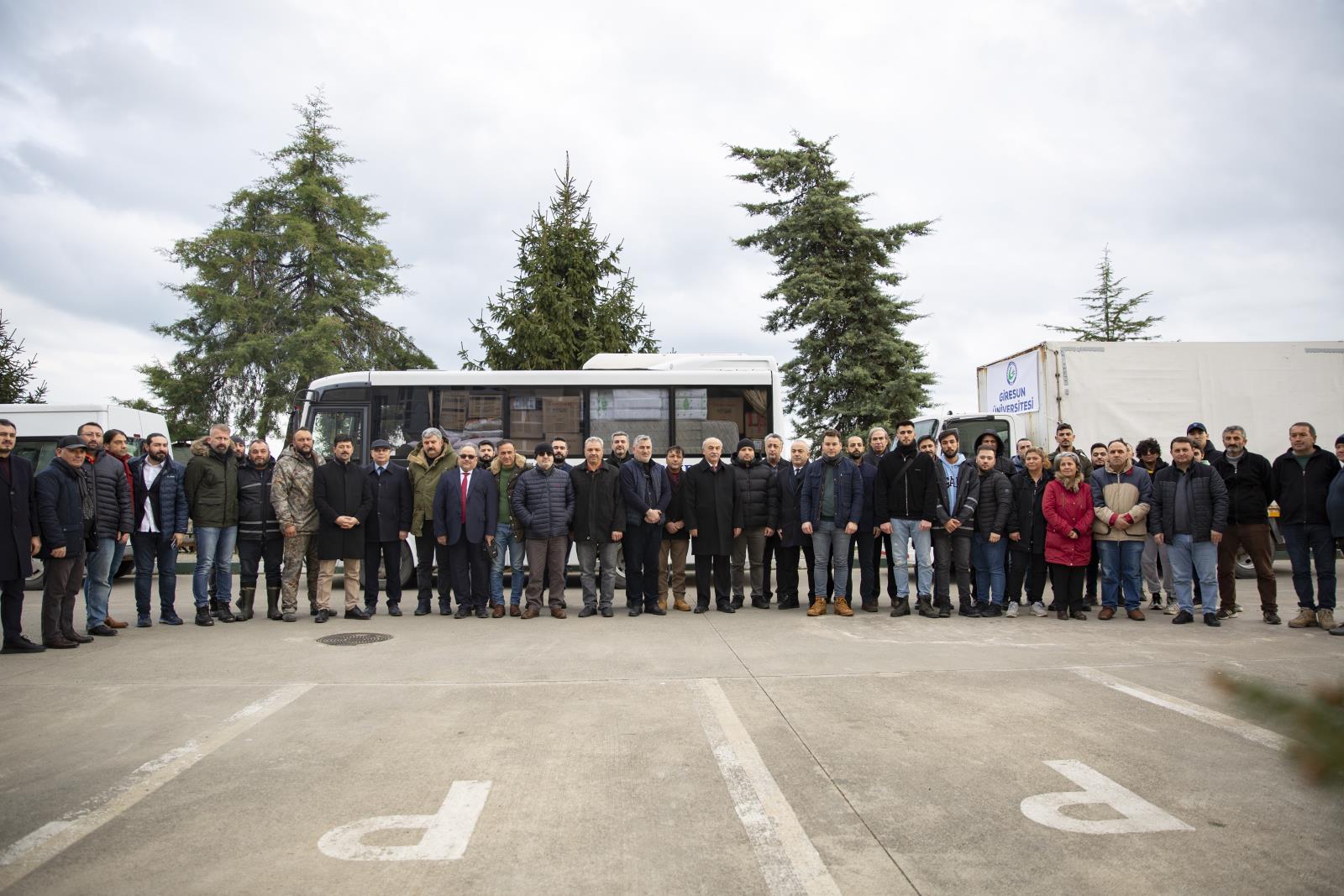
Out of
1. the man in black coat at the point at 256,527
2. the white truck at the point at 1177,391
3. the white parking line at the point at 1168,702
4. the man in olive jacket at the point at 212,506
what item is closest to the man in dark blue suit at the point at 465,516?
the man in black coat at the point at 256,527

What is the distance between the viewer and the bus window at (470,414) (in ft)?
44.1

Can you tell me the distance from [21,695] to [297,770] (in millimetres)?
3232

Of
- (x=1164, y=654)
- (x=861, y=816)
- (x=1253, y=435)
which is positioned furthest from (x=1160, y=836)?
(x=1253, y=435)

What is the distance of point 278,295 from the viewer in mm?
33500

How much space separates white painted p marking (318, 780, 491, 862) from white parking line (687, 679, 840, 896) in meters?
1.21

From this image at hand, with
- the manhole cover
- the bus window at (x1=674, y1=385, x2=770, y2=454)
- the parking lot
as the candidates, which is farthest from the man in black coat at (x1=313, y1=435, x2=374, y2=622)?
the bus window at (x1=674, y1=385, x2=770, y2=454)

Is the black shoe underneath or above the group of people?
underneath

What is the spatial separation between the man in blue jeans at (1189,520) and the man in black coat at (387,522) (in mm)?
8705

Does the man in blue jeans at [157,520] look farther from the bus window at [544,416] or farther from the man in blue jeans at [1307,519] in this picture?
the man in blue jeans at [1307,519]

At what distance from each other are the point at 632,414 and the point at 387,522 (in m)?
4.53

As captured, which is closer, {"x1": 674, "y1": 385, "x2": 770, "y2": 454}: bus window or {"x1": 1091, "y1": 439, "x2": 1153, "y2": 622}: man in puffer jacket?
{"x1": 1091, "y1": 439, "x2": 1153, "y2": 622}: man in puffer jacket

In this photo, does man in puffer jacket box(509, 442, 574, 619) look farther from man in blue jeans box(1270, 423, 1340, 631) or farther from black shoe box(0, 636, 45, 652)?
man in blue jeans box(1270, 423, 1340, 631)

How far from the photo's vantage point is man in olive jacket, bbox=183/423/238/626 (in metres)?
9.73

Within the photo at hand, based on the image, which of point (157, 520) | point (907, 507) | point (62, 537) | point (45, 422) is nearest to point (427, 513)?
point (157, 520)
